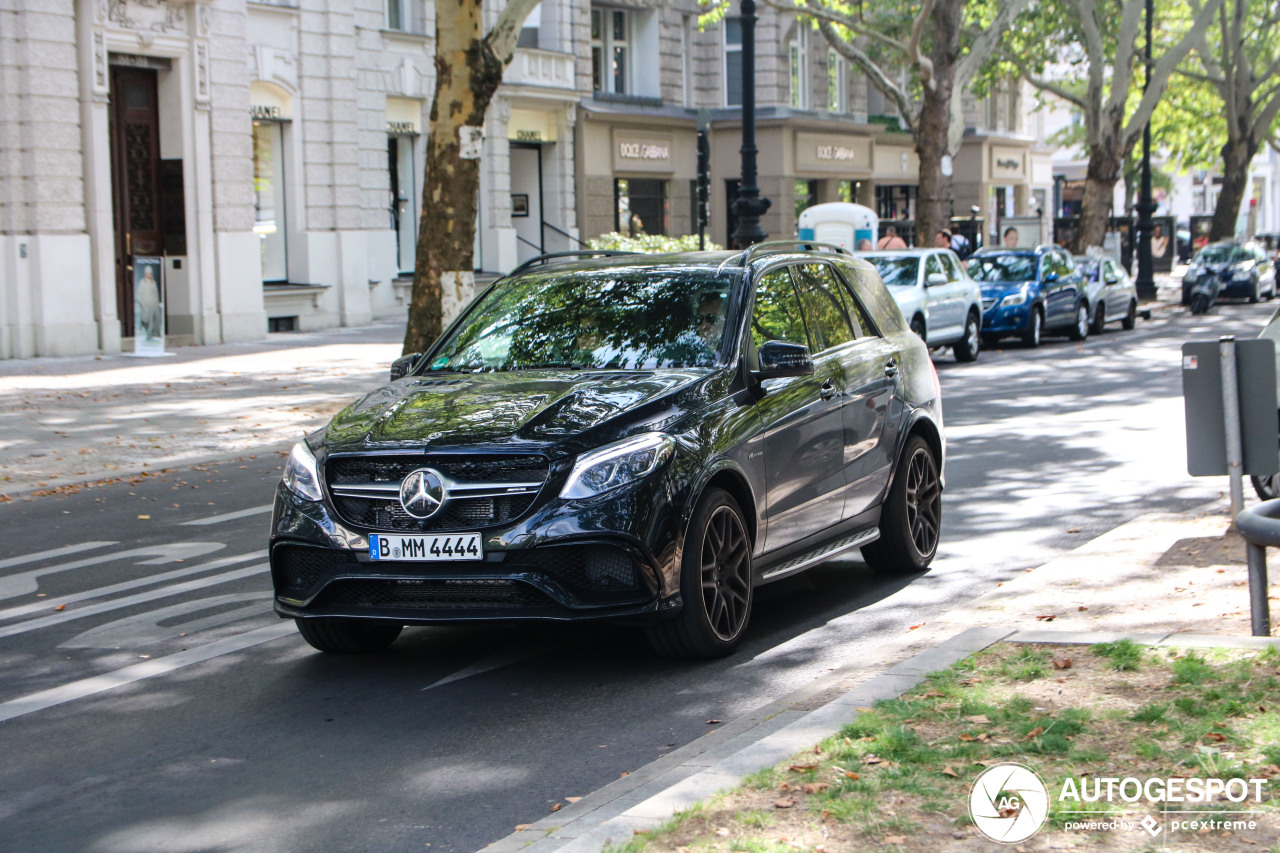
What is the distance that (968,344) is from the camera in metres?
24.1

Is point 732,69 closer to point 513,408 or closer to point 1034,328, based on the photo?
point 1034,328

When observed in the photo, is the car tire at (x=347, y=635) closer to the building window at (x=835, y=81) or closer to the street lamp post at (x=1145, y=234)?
the street lamp post at (x=1145, y=234)

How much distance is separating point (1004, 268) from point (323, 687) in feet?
73.8

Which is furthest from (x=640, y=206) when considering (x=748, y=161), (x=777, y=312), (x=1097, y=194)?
(x=777, y=312)

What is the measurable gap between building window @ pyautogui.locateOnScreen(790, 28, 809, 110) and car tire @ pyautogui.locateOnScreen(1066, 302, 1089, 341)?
1973 cm

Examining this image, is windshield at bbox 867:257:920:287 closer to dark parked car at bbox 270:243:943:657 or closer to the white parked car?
the white parked car

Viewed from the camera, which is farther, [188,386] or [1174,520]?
[188,386]

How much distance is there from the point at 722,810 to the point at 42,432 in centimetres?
1245

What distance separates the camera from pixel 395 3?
3209 centimetres

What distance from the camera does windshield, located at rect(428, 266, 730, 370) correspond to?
7.23 metres

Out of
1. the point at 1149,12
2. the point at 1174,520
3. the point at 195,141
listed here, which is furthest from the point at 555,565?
the point at 1149,12

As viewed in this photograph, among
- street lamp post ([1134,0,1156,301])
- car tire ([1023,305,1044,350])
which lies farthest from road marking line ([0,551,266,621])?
street lamp post ([1134,0,1156,301])

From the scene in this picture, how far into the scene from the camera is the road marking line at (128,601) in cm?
778

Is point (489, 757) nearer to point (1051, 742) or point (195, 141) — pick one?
point (1051, 742)
